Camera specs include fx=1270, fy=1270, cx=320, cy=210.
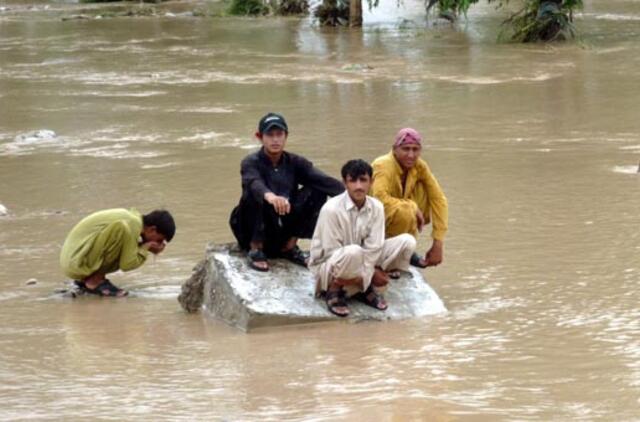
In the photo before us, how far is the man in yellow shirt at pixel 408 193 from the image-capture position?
733cm

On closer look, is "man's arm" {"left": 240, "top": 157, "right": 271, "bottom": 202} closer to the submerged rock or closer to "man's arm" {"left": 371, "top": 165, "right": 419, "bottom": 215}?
the submerged rock

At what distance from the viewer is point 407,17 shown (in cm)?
3189

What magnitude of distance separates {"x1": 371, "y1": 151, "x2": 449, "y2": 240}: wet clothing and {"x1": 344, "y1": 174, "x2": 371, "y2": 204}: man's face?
1.28ft

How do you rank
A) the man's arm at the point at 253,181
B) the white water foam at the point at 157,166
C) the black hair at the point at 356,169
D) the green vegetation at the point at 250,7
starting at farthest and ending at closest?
1. the green vegetation at the point at 250,7
2. the white water foam at the point at 157,166
3. the man's arm at the point at 253,181
4. the black hair at the point at 356,169

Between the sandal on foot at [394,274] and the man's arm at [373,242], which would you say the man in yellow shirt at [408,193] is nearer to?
the sandal on foot at [394,274]

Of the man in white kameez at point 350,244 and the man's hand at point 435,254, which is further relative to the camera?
the man's hand at point 435,254

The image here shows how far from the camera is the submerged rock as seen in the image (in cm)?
700

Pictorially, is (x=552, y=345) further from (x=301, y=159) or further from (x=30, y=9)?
(x=30, y=9)

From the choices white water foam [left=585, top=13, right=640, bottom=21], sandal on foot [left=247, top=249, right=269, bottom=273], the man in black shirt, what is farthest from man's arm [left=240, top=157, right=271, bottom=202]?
white water foam [left=585, top=13, right=640, bottom=21]

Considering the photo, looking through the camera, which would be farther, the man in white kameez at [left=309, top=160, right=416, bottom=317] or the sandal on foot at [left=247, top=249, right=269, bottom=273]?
the sandal on foot at [left=247, top=249, right=269, bottom=273]

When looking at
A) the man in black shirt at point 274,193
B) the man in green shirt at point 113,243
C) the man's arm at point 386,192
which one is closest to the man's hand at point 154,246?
the man in green shirt at point 113,243

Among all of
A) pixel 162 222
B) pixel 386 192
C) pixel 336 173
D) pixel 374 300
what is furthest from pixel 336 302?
pixel 336 173

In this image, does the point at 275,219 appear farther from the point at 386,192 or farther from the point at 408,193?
the point at 408,193

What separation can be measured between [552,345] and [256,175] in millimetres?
2064
